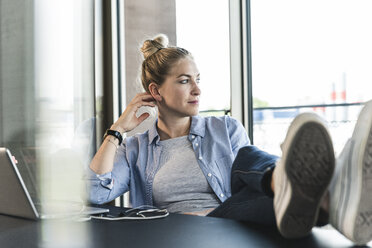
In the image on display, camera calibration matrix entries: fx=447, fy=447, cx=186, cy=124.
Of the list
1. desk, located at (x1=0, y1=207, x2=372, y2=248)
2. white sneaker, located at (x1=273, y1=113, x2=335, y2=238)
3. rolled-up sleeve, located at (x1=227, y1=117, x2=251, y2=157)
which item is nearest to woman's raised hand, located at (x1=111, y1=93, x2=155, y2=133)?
rolled-up sleeve, located at (x1=227, y1=117, x2=251, y2=157)

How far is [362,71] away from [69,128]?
201cm

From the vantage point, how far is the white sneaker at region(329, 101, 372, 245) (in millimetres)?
770

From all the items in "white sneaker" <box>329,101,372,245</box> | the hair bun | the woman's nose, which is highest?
the hair bun

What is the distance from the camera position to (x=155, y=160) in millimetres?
1836

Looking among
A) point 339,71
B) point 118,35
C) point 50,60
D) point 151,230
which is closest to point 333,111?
point 339,71

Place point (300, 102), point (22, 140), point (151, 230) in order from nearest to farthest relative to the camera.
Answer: point (151, 230) < point (22, 140) < point (300, 102)

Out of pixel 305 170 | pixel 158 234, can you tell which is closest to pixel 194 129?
pixel 158 234

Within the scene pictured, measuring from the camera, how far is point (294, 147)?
2.63 feet

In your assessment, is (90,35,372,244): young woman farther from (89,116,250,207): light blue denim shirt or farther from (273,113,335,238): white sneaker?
(273,113,335,238): white sneaker

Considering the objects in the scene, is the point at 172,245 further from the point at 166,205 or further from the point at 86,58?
the point at 86,58

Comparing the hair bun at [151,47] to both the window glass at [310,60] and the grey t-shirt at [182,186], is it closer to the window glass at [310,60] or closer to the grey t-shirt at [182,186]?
the grey t-shirt at [182,186]

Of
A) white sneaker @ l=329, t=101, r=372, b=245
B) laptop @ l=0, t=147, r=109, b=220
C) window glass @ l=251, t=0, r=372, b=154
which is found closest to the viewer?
white sneaker @ l=329, t=101, r=372, b=245

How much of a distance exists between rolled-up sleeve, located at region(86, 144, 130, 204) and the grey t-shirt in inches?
6.6

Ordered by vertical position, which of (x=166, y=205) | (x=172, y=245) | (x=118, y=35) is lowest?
(x=166, y=205)
